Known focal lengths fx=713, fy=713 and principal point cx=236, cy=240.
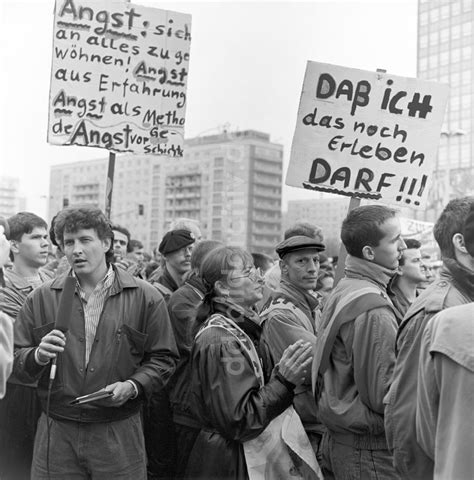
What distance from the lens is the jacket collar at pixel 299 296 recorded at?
4.00 m

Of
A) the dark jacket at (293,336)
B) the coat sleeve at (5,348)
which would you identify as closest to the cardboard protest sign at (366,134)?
the dark jacket at (293,336)

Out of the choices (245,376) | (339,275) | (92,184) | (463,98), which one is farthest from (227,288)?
(92,184)

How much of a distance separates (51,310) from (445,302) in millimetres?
1942

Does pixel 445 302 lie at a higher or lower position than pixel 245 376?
higher

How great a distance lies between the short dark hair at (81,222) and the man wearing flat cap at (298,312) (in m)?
0.96

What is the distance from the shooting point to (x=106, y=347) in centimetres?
346

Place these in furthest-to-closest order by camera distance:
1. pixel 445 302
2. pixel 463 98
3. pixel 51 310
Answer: pixel 463 98, pixel 51 310, pixel 445 302

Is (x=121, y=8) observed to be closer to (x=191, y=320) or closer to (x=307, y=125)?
(x=307, y=125)

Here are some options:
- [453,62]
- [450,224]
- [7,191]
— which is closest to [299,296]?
[450,224]

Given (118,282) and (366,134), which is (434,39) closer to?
(366,134)

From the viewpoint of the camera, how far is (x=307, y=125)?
16.3 feet

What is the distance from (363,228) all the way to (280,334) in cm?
70

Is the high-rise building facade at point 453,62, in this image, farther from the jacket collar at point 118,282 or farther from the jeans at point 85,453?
the jeans at point 85,453

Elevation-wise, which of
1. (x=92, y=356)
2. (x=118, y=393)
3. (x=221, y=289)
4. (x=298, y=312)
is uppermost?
(x=221, y=289)
